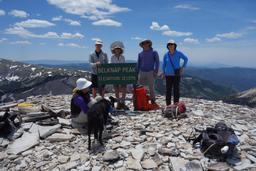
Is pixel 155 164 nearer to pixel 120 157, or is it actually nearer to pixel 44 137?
pixel 120 157

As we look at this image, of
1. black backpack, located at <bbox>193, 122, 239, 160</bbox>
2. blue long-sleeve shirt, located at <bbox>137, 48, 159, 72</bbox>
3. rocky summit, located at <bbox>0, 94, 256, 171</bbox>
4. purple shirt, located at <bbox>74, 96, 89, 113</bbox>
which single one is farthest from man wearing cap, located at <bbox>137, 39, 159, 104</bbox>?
black backpack, located at <bbox>193, 122, 239, 160</bbox>

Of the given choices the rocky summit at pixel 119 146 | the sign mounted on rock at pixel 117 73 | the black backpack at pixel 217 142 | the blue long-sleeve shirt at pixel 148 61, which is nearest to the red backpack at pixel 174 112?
the rocky summit at pixel 119 146

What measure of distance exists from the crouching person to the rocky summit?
0.41m

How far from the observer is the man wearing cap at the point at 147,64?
13479mm

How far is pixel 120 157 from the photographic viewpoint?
8719 mm

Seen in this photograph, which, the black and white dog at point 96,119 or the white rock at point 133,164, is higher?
the black and white dog at point 96,119

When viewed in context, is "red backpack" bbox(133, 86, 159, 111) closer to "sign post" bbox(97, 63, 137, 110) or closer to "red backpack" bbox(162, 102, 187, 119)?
"sign post" bbox(97, 63, 137, 110)

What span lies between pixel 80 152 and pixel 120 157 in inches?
57.8

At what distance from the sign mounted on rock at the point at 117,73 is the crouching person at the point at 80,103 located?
339cm

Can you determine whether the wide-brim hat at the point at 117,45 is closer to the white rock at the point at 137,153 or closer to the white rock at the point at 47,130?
the white rock at the point at 47,130

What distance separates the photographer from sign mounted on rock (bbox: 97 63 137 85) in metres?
13.9

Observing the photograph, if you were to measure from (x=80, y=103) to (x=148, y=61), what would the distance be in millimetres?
4793

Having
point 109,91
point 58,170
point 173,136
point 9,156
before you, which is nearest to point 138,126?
point 173,136

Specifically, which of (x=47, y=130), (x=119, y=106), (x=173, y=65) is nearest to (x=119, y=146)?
(x=47, y=130)
